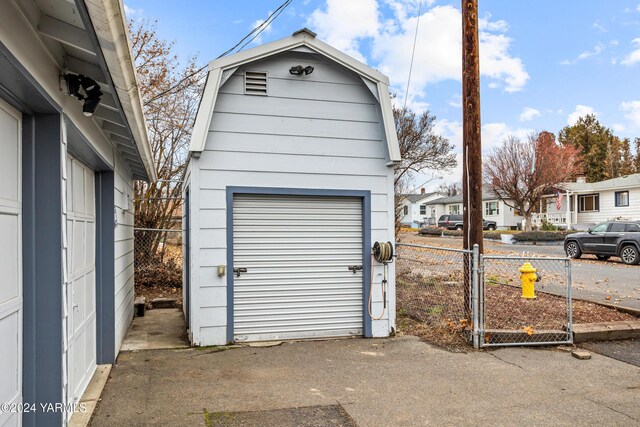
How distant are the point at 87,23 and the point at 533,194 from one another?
34817 mm

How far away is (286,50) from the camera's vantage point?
6082mm

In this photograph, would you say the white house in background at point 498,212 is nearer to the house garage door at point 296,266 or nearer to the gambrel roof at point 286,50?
the gambrel roof at point 286,50

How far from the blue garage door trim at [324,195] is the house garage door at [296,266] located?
0.30ft

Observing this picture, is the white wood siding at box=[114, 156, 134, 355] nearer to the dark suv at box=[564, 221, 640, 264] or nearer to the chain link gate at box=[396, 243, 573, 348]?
the chain link gate at box=[396, 243, 573, 348]

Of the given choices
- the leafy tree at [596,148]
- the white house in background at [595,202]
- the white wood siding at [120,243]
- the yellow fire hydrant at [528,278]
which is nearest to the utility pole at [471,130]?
the yellow fire hydrant at [528,278]

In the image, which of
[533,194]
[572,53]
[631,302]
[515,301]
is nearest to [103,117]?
[515,301]

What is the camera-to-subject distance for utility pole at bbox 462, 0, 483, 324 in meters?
6.24

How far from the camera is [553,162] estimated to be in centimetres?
3225

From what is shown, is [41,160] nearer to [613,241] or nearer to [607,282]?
[607,282]

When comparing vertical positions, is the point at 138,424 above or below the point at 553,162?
below

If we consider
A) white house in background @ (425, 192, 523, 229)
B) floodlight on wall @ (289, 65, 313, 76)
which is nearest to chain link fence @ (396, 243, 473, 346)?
floodlight on wall @ (289, 65, 313, 76)

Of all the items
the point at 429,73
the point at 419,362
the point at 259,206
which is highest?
the point at 429,73

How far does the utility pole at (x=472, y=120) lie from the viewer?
6242 millimetres

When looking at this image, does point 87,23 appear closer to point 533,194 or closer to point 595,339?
point 595,339
